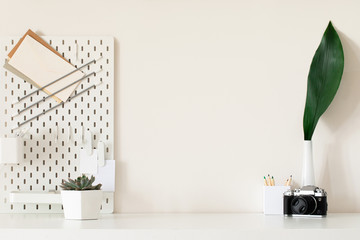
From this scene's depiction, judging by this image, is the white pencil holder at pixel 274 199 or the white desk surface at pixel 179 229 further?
the white pencil holder at pixel 274 199

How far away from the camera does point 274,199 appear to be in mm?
1768

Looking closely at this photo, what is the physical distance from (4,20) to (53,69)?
237mm

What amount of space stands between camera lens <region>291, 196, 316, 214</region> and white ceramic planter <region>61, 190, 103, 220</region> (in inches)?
24.0

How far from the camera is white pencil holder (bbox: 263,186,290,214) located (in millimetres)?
1764

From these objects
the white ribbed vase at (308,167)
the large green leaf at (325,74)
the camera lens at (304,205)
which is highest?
the large green leaf at (325,74)

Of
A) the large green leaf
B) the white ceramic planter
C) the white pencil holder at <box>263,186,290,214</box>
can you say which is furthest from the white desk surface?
the large green leaf

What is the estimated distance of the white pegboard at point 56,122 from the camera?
1823 millimetres

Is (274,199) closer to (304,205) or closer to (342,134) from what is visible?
(304,205)

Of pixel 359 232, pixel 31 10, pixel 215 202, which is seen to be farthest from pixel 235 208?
pixel 31 10

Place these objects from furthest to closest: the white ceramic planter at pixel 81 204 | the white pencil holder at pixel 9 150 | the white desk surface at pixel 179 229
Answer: the white pencil holder at pixel 9 150
the white ceramic planter at pixel 81 204
the white desk surface at pixel 179 229

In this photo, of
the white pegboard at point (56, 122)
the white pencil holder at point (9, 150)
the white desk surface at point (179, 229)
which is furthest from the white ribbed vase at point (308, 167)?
the white pencil holder at point (9, 150)

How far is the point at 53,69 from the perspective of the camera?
184cm

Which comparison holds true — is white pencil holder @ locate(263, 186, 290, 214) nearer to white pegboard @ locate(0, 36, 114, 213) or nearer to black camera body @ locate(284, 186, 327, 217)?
black camera body @ locate(284, 186, 327, 217)

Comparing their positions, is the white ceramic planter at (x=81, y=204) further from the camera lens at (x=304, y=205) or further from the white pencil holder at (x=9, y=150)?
the camera lens at (x=304, y=205)
